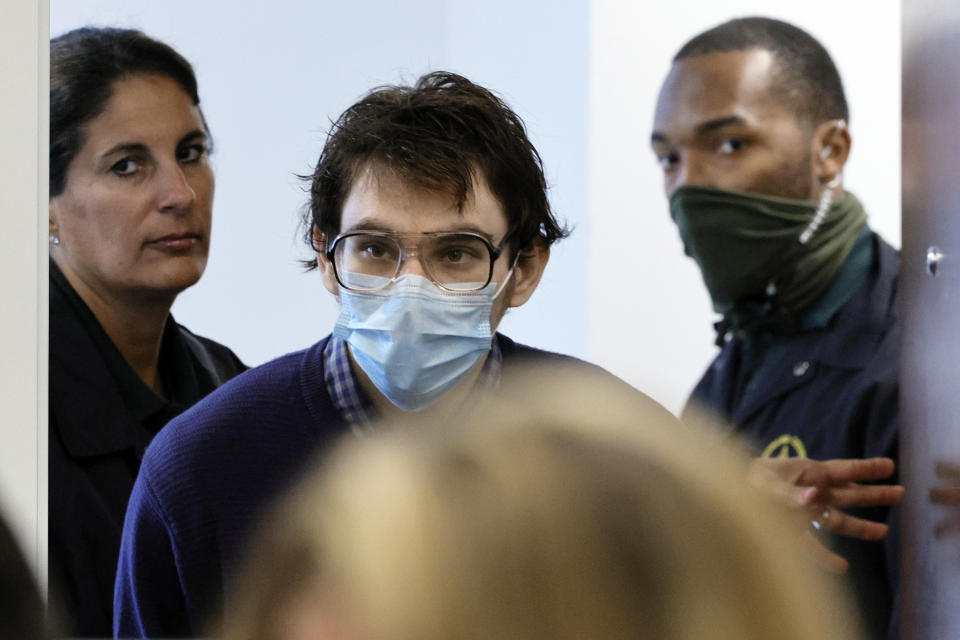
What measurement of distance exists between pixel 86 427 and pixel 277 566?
68.2 inches

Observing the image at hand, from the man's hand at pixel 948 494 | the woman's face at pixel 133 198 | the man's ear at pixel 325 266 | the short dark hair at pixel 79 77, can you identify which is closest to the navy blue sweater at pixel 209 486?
the man's ear at pixel 325 266

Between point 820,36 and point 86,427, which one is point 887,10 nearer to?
point 820,36

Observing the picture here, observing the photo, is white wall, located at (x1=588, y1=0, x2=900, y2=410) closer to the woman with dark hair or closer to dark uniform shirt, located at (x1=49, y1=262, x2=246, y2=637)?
the woman with dark hair

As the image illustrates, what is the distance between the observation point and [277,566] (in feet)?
1.68

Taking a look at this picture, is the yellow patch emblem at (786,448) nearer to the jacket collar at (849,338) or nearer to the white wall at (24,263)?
the jacket collar at (849,338)

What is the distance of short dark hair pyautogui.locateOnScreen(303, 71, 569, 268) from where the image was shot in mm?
1720

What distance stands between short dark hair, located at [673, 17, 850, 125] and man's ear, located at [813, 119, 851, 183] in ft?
0.06

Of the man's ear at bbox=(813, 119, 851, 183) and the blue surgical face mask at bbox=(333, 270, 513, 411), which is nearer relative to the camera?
the blue surgical face mask at bbox=(333, 270, 513, 411)

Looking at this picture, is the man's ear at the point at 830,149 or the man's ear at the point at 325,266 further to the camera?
the man's ear at the point at 830,149

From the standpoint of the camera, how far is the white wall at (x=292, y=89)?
2299 mm

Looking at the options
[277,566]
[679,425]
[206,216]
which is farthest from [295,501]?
[206,216]

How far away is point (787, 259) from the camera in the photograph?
2402 millimetres

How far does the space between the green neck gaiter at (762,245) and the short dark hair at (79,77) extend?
3.50 ft

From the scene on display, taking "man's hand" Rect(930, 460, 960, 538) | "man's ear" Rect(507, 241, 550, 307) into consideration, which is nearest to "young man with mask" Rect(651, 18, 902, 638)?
"man's hand" Rect(930, 460, 960, 538)
